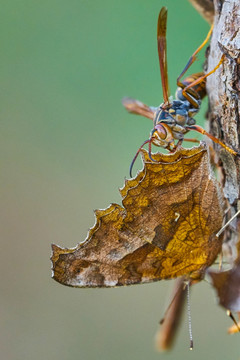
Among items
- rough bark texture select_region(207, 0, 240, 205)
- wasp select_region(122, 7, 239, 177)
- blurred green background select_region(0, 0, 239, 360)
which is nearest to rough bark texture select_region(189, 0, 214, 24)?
wasp select_region(122, 7, 239, 177)

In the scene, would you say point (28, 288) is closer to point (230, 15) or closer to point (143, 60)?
point (143, 60)

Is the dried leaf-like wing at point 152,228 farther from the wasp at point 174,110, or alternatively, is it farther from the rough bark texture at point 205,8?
the rough bark texture at point 205,8

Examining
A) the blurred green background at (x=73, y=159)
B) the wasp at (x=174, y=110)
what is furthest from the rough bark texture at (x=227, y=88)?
the blurred green background at (x=73, y=159)

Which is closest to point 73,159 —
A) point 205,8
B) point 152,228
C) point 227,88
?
point 205,8

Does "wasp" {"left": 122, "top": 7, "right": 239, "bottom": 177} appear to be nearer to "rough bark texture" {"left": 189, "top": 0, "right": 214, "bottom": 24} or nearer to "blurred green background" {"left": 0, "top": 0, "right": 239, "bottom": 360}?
"rough bark texture" {"left": 189, "top": 0, "right": 214, "bottom": 24}

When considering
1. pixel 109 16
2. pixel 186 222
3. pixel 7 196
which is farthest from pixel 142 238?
pixel 109 16

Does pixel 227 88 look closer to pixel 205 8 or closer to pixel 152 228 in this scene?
pixel 152 228
